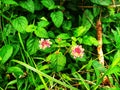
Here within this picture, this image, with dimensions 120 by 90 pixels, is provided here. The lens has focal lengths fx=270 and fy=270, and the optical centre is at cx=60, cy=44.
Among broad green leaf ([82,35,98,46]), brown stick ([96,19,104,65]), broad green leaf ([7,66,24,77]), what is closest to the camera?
broad green leaf ([7,66,24,77])

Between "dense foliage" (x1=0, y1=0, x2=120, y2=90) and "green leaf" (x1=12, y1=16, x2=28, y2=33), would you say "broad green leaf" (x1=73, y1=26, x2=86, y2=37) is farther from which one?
"green leaf" (x1=12, y1=16, x2=28, y2=33)

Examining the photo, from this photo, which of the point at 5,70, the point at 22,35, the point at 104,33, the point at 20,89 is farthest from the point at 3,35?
the point at 104,33

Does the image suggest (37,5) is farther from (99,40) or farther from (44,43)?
(99,40)

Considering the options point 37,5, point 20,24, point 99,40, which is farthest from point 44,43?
point 99,40

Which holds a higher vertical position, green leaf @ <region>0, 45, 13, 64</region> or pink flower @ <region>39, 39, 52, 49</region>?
pink flower @ <region>39, 39, 52, 49</region>

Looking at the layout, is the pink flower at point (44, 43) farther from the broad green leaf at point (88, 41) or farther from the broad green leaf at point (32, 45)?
the broad green leaf at point (88, 41)

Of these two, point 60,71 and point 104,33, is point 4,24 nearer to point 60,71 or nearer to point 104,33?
point 60,71

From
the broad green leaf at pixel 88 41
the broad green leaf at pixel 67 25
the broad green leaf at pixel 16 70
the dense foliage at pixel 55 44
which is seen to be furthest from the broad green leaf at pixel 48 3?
the broad green leaf at pixel 16 70

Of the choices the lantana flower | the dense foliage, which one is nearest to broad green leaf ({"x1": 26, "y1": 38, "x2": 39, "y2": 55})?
the dense foliage
